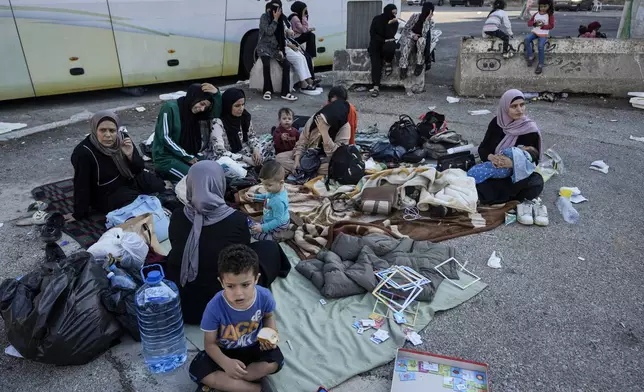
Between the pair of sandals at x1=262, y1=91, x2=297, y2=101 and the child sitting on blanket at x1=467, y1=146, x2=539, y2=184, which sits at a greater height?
the child sitting on blanket at x1=467, y1=146, x2=539, y2=184

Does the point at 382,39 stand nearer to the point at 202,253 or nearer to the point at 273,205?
the point at 273,205

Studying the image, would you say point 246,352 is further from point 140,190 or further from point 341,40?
point 341,40

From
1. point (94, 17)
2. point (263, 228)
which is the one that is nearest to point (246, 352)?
point (263, 228)

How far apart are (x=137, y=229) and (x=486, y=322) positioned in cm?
301

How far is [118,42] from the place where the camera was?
8.82m

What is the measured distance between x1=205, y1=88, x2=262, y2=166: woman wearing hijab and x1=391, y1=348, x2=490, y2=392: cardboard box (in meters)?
3.55

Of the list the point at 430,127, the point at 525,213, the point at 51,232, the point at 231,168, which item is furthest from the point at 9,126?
the point at 525,213

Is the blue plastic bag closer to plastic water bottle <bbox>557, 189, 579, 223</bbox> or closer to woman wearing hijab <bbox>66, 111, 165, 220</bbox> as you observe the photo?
woman wearing hijab <bbox>66, 111, 165, 220</bbox>

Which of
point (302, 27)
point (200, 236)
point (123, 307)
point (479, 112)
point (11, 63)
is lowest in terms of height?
point (479, 112)

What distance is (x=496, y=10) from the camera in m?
9.96

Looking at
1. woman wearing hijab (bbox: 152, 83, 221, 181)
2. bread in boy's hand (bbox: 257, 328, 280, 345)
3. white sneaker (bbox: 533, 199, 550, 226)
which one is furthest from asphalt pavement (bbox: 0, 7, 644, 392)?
woman wearing hijab (bbox: 152, 83, 221, 181)

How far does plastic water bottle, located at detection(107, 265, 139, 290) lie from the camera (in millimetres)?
3525

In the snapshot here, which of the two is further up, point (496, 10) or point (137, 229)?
point (496, 10)

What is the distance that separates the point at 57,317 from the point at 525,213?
4.27 meters
